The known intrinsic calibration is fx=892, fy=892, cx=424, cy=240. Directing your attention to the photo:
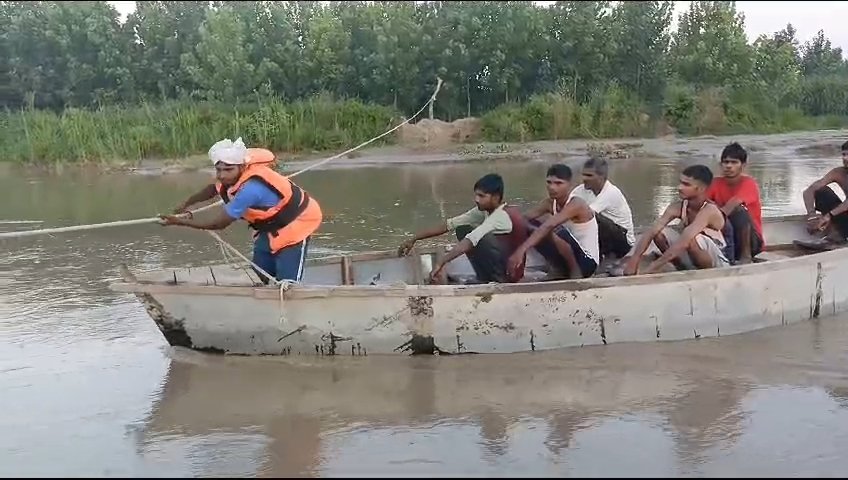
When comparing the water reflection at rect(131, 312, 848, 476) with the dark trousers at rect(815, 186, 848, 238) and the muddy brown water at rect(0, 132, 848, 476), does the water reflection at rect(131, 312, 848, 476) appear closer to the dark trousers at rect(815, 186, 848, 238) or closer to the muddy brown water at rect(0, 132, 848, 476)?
the muddy brown water at rect(0, 132, 848, 476)

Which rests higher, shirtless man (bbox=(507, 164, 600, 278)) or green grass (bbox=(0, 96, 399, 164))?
green grass (bbox=(0, 96, 399, 164))

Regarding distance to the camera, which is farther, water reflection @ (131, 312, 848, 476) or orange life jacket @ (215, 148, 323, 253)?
orange life jacket @ (215, 148, 323, 253)

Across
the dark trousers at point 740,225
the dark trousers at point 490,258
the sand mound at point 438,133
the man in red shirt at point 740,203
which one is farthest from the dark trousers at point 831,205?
the sand mound at point 438,133

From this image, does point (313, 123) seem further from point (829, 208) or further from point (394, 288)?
point (394, 288)

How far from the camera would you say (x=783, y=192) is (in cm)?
1304

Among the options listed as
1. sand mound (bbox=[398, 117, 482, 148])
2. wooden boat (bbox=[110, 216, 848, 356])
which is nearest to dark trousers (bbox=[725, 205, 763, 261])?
wooden boat (bbox=[110, 216, 848, 356])

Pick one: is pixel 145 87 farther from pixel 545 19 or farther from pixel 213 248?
pixel 213 248

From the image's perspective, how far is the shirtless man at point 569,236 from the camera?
19.3 ft

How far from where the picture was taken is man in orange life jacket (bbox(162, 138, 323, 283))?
536 cm

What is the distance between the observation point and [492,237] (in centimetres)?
583

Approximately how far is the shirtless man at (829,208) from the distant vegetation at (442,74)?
1294 centimetres

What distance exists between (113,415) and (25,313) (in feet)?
8.28

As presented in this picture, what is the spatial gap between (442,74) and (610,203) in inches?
648

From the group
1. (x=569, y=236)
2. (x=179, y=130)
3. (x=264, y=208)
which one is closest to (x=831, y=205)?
(x=569, y=236)
